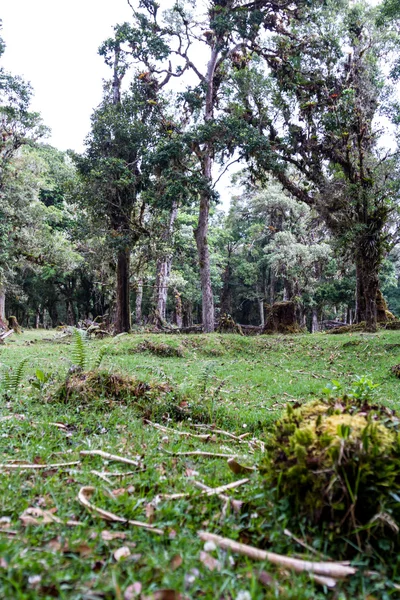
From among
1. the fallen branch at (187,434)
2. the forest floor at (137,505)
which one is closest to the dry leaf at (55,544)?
the forest floor at (137,505)

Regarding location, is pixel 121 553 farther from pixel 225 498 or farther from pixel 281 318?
pixel 281 318

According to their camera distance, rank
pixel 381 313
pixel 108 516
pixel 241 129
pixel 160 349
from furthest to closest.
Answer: pixel 381 313 → pixel 241 129 → pixel 160 349 → pixel 108 516

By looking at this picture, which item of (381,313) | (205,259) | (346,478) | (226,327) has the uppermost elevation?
(205,259)

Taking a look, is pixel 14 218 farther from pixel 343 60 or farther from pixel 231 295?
pixel 231 295

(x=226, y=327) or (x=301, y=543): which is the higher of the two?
(x=226, y=327)

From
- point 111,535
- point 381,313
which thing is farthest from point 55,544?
point 381,313

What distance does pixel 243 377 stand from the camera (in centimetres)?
728

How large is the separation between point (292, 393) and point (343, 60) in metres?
15.0

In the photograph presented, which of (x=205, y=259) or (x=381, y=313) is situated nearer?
(x=205, y=259)

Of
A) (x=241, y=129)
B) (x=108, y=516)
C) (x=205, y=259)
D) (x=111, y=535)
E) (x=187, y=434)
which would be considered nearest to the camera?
(x=111, y=535)

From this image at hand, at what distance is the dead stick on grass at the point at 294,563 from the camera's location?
141 cm

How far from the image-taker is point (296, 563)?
1441 mm

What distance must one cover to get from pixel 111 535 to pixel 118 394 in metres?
2.83

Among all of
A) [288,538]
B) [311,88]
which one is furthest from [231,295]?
[288,538]
